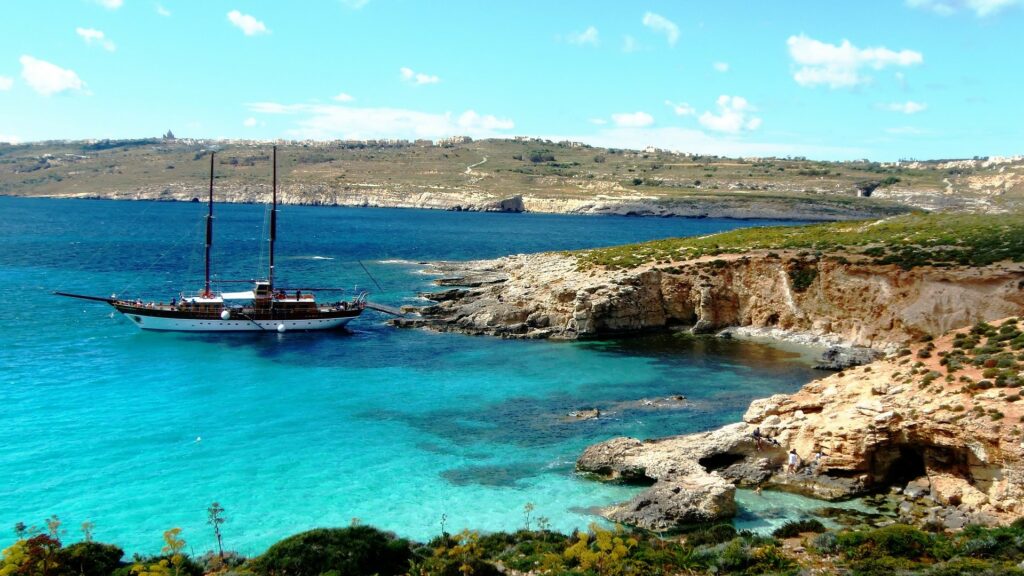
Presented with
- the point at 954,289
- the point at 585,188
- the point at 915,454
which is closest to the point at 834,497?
the point at 915,454

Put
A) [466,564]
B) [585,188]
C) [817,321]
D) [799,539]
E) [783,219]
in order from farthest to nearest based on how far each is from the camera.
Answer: [585,188] → [783,219] → [817,321] → [799,539] → [466,564]

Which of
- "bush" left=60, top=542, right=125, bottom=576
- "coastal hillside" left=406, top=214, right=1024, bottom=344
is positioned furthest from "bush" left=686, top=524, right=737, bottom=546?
"coastal hillside" left=406, top=214, right=1024, bottom=344

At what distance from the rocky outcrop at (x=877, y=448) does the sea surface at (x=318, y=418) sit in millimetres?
1389

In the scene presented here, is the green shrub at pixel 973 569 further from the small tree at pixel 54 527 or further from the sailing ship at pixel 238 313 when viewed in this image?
the sailing ship at pixel 238 313

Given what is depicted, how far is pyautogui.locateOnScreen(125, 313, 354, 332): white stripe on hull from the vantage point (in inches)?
1778

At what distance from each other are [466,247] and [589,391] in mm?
71093

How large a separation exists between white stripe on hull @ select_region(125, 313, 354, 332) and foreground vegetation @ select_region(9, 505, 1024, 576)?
30857 millimetres

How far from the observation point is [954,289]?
121ft

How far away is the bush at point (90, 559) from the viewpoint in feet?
47.0

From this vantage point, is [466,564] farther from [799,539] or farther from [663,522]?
[799,539]

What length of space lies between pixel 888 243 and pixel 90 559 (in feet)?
144

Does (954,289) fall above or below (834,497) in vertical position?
above

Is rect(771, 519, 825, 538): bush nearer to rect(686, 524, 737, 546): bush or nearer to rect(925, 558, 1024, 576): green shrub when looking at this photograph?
A: rect(686, 524, 737, 546): bush

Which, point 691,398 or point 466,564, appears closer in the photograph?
point 466,564
